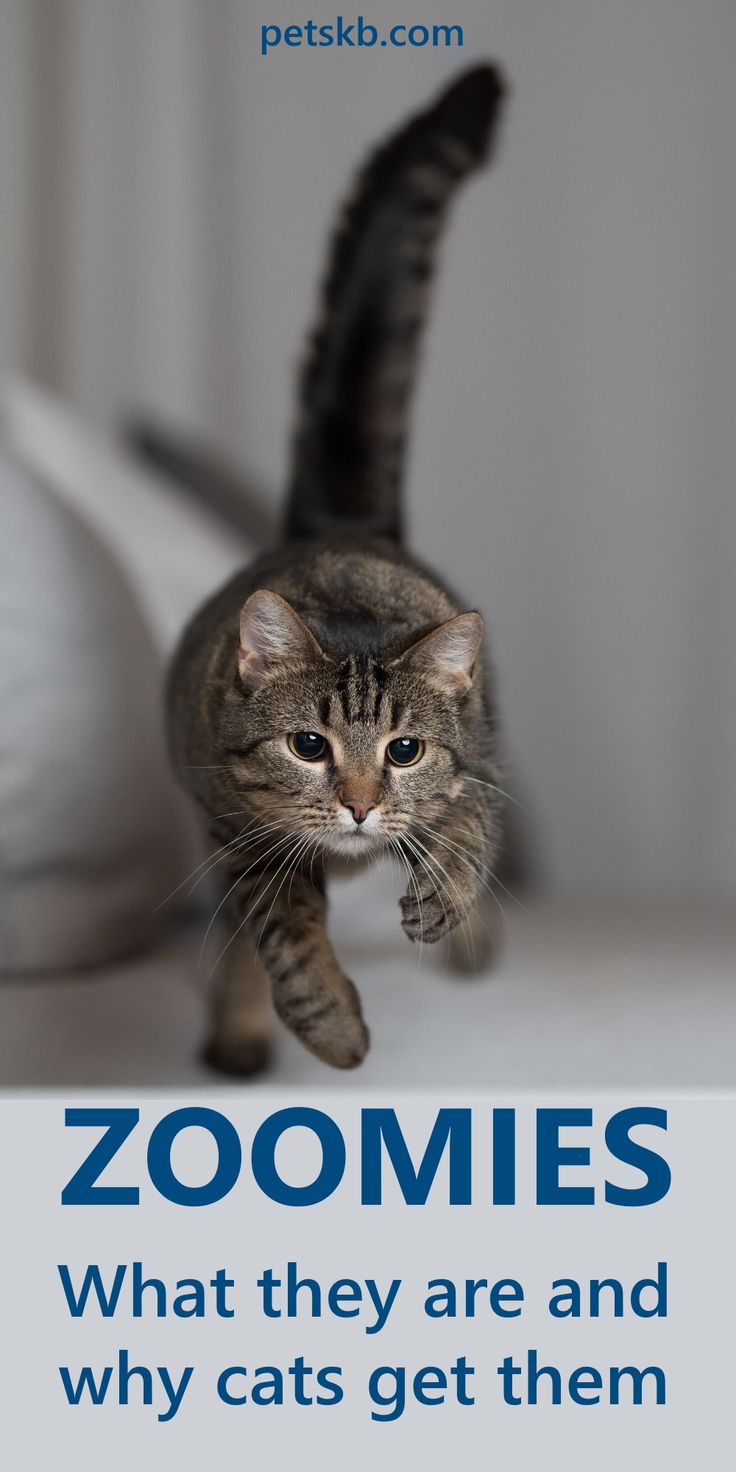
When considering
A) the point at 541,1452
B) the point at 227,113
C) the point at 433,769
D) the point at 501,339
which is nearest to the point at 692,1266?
the point at 541,1452

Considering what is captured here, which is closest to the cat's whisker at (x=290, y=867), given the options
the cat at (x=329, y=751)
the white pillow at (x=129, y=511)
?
the cat at (x=329, y=751)

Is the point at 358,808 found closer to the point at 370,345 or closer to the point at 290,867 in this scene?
the point at 290,867

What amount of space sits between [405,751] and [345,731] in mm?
35

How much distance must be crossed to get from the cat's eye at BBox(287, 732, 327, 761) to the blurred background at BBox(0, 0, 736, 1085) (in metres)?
0.11

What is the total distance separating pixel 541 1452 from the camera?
58cm

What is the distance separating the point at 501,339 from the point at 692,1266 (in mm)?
1281

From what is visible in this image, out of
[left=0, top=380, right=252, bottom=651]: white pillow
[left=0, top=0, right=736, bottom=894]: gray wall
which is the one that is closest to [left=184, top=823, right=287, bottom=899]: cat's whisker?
[left=0, top=0, right=736, bottom=894]: gray wall

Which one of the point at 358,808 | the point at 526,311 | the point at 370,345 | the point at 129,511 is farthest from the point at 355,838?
the point at 526,311

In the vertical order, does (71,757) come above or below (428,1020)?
above

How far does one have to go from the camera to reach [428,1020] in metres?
0.90

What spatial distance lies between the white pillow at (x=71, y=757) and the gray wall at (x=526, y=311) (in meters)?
0.36

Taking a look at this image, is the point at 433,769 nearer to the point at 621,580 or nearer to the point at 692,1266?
the point at 692,1266

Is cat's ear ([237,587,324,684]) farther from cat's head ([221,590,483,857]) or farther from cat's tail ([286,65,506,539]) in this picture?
cat's tail ([286,65,506,539])

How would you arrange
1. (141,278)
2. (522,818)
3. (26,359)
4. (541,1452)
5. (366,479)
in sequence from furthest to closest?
(26,359), (522,818), (141,278), (366,479), (541,1452)
